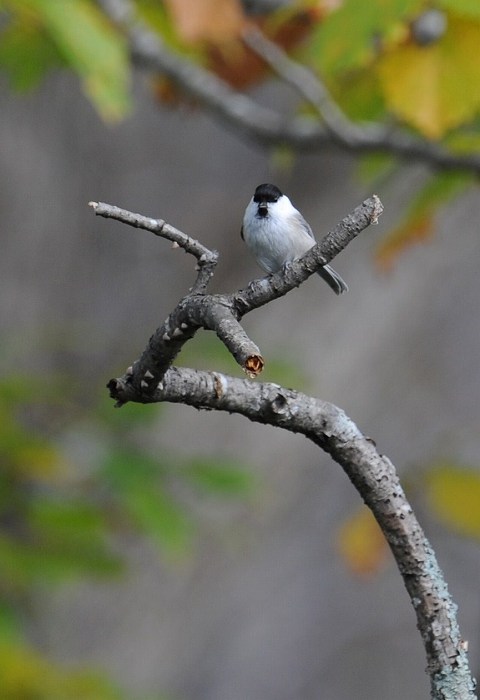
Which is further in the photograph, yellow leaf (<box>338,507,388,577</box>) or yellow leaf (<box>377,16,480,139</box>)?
yellow leaf (<box>338,507,388,577</box>)

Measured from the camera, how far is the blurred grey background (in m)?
4.98

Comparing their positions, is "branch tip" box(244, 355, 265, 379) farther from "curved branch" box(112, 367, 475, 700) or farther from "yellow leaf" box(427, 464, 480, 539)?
"yellow leaf" box(427, 464, 480, 539)

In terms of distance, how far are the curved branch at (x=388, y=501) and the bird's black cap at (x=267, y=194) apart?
0.76 m

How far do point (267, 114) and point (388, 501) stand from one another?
7.40ft

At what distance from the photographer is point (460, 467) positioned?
3.76 metres

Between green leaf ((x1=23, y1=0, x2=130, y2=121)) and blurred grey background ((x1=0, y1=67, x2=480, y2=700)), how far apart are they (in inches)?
66.8

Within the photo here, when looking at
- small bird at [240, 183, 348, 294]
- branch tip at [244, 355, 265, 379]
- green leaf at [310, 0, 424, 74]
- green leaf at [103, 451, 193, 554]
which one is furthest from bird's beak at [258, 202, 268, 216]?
green leaf at [103, 451, 193, 554]

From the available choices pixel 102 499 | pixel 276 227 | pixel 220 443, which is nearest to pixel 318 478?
pixel 220 443

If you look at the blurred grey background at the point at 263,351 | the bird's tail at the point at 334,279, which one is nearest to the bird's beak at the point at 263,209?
the bird's tail at the point at 334,279

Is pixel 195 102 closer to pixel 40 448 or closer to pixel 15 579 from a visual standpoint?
pixel 40 448

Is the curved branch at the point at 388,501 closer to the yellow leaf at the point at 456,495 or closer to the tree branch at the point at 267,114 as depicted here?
the tree branch at the point at 267,114

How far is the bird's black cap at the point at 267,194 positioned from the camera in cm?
196

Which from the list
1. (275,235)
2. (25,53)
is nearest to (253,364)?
(275,235)

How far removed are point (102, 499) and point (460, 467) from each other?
4.23 ft
